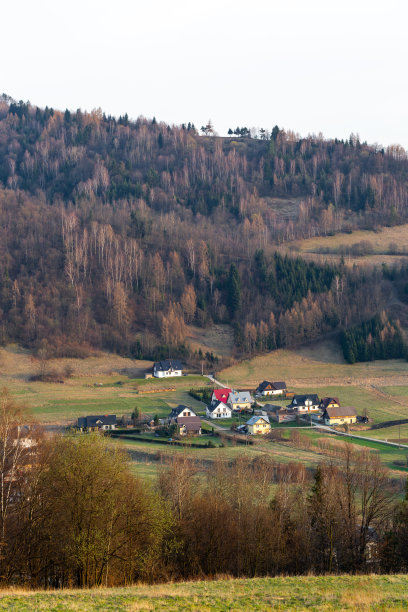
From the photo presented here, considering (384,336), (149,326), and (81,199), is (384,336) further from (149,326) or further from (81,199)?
(81,199)

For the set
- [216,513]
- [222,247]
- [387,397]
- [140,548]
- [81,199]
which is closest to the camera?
[140,548]

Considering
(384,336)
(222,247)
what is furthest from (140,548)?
(222,247)

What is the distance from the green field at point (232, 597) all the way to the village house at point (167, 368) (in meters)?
59.0

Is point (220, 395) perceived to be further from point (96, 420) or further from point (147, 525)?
point (147, 525)

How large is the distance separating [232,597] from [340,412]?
153 ft

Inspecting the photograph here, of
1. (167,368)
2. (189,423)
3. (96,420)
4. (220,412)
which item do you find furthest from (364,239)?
(96,420)

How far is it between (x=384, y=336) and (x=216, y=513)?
66.1m

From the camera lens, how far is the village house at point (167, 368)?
75250mm

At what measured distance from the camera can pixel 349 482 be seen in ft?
75.7

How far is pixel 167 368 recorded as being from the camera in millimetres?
75812

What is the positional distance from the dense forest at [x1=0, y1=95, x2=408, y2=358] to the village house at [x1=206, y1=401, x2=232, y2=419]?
2156 cm

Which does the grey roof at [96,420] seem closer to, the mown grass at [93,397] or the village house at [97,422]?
the village house at [97,422]

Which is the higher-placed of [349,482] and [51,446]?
Answer: [51,446]

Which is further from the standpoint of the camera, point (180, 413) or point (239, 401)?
point (239, 401)
